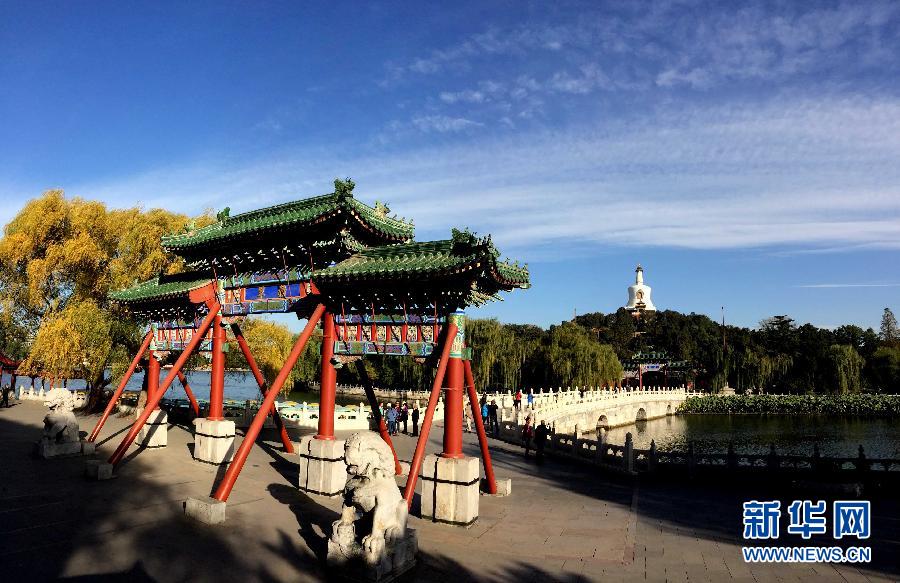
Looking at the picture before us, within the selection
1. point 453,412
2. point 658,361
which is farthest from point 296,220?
point 658,361

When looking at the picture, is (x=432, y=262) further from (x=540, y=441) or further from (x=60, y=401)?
(x=60, y=401)

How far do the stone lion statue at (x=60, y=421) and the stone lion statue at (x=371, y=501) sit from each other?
9706 mm

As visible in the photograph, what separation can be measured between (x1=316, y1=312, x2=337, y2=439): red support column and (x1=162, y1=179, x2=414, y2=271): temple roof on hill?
141 centimetres

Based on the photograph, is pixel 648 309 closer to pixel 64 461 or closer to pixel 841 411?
pixel 841 411

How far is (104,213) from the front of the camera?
75.0 feet

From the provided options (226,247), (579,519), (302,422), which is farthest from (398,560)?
(302,422)

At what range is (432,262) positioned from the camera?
10234 mm

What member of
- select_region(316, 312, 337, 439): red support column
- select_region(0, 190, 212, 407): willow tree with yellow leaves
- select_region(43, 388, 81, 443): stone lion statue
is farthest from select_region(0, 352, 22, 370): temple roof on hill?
select_region(316, 312, 337, 439): red support column

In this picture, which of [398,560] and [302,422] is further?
[302,422]

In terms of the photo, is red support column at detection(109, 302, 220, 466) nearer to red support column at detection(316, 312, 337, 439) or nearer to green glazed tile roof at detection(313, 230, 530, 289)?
red support column at detection(316, 312, 337, 439)

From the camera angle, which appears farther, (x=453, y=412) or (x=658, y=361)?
(x=658, y=361)

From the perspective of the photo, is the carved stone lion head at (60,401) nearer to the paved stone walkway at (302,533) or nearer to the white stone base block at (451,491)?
the paved stone walkway at (302,533)

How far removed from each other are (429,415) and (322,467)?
117 inches

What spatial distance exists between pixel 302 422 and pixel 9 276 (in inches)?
514
